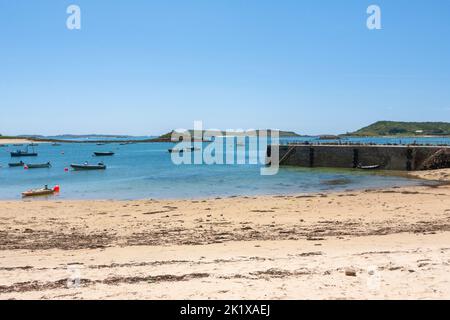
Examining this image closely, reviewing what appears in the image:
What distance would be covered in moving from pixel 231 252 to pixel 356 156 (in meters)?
49.2

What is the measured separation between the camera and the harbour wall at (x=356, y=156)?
172 ft

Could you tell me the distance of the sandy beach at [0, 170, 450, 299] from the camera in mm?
8508

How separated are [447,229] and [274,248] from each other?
678cm

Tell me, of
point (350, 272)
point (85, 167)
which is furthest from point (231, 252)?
point (85, 167)

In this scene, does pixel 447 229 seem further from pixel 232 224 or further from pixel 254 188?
pixel 254 188

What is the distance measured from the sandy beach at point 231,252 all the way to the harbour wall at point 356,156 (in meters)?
29.8

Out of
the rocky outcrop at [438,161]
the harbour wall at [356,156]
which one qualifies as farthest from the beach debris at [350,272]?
the harbour wall at [356,156]

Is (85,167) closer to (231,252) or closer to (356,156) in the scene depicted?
(356,156)

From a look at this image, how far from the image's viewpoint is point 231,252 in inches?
499

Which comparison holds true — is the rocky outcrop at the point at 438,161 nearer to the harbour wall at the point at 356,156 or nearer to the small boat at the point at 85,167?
the harbour wall at the point at 356,156

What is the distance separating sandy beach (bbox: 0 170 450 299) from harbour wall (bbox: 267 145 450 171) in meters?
29.8
